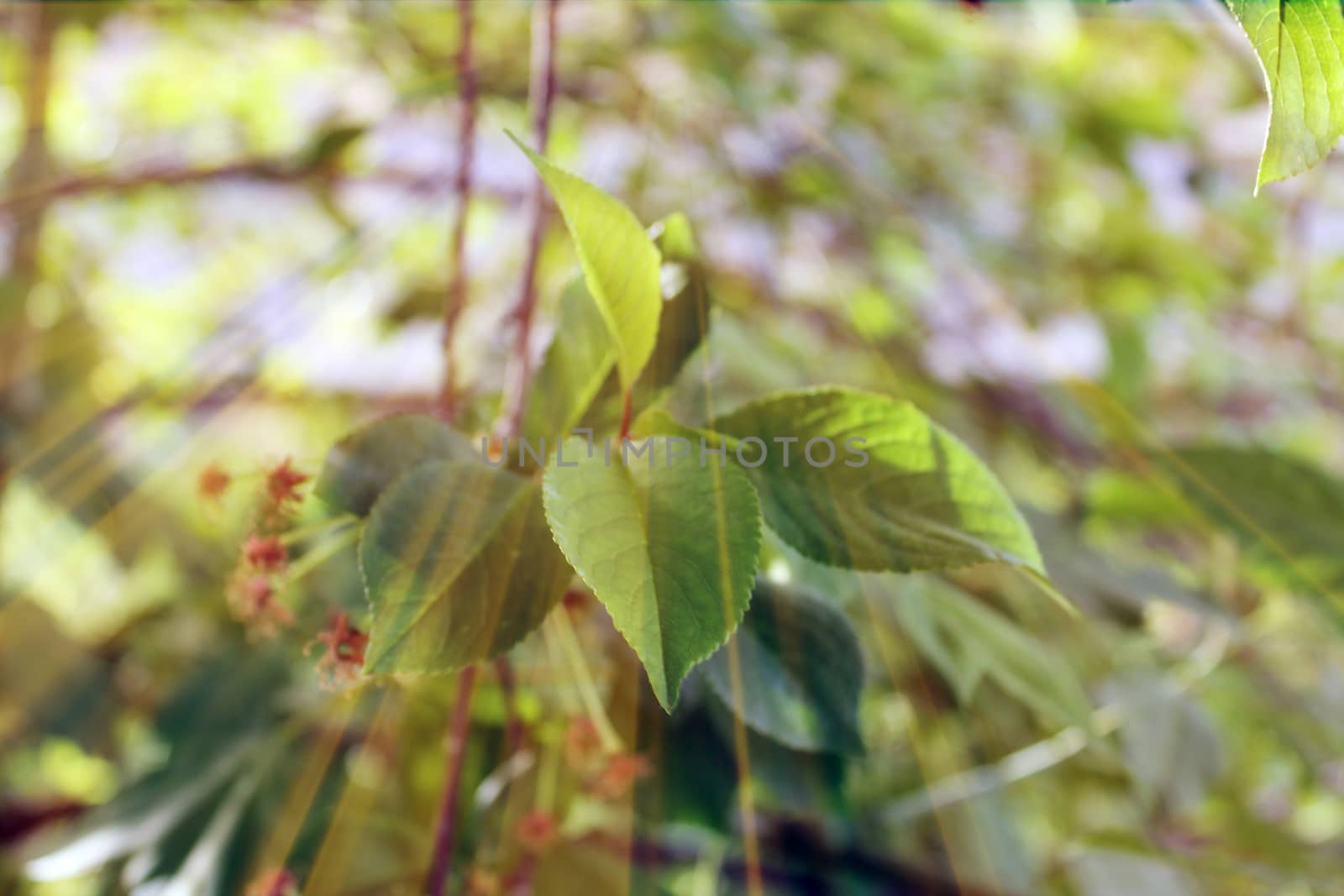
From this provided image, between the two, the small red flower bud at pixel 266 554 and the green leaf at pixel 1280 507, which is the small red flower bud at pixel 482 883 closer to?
the small red flower bud at pixel 266 554

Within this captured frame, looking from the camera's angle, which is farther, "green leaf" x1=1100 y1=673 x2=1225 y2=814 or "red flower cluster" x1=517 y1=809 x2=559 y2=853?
"green leaf" x1=1100 y1=673 x2=1225 y2=814

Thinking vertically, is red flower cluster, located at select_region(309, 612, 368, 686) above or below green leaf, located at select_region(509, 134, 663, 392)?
below

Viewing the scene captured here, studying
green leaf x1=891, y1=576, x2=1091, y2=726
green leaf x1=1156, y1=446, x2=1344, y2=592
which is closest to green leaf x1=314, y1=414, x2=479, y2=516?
green leaf x1=891, y1=576, x2=1091, y2=726

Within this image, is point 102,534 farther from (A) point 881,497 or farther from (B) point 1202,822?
(B) point 1202,822

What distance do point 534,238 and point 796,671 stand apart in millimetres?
311

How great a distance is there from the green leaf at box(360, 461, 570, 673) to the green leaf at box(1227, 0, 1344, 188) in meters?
0.31

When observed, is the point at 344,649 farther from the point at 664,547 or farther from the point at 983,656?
the point at 983,656

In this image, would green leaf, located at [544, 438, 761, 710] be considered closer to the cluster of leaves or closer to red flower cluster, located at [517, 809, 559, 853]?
the cluster of leaves

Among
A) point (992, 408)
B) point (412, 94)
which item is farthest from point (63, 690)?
point (992, 408)

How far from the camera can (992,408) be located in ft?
4.51

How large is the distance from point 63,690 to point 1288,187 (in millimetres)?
2253

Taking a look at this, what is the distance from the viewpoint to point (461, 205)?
619 mm

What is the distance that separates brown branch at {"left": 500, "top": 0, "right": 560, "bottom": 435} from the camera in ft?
1.76

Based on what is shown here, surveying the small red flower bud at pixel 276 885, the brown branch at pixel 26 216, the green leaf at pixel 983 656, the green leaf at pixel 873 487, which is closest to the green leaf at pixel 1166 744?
the green leaf at pixel 983 656
